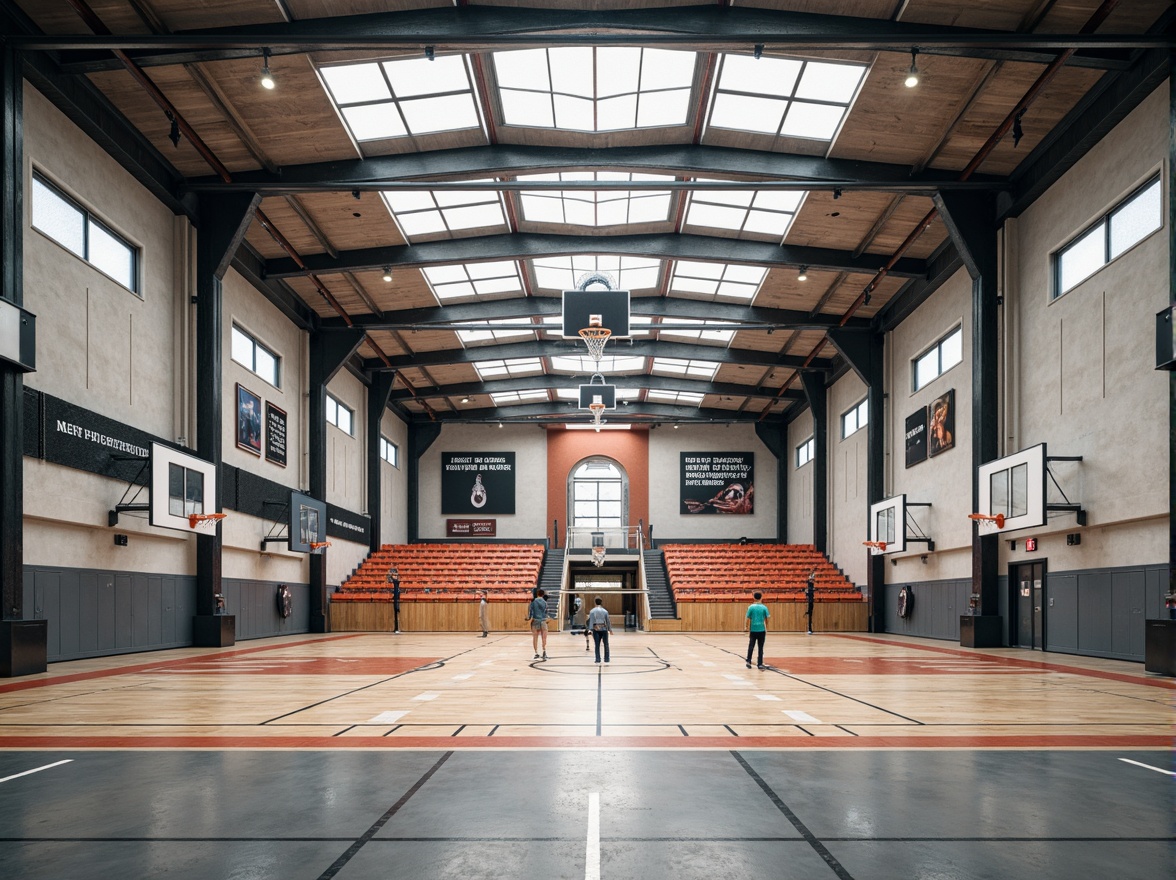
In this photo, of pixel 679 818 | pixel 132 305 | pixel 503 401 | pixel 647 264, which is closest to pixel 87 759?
pixel 679 818

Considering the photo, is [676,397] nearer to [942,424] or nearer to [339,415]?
[339,415]

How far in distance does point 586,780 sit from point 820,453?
116ft

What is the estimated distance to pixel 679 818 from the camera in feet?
20.1

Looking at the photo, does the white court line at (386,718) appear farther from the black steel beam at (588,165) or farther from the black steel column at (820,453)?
the black steel column at (820,453)

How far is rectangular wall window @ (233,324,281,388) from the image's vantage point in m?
27.3

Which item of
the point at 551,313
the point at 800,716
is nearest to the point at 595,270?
the point at 551,313

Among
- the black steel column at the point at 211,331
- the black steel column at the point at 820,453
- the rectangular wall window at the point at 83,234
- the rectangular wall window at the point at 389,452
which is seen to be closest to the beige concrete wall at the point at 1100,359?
the black steel column at the point at 820,453

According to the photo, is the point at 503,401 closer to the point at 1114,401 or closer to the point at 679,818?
the point at 1114,401

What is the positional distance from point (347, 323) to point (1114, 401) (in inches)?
916

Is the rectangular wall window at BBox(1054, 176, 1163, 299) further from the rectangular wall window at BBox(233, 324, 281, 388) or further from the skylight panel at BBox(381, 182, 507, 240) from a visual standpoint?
the rectangular wall window at BBox(233, 324, 281, 388)

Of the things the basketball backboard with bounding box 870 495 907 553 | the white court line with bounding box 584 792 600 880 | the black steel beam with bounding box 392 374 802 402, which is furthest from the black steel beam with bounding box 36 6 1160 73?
the black steel beam with bounding box 392 374 802 402

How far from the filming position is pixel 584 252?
27422 mm

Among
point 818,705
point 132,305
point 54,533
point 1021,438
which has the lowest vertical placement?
point 818,705

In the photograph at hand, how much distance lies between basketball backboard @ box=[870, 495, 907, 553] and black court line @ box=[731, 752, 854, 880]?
2316 cm
